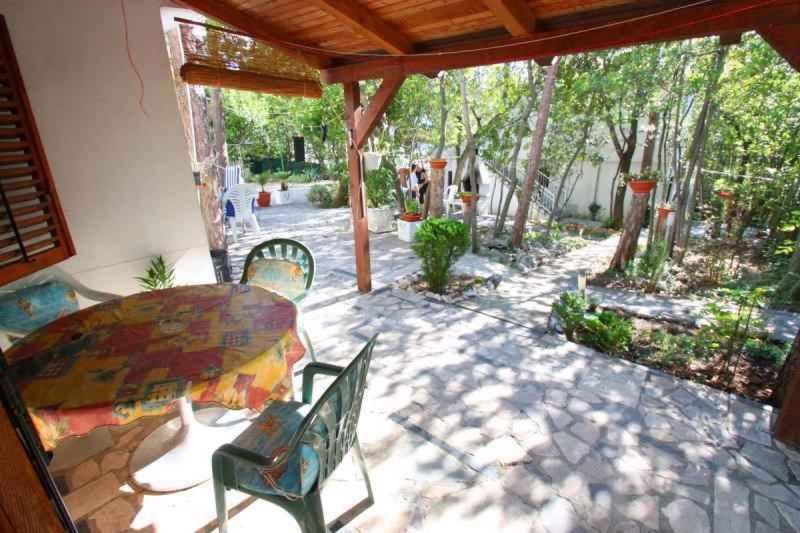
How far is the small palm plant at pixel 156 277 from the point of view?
312 centimetres

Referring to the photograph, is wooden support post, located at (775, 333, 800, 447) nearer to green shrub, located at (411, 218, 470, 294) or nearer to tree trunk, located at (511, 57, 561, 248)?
green shrub, located at (411, 218, 470, 294)

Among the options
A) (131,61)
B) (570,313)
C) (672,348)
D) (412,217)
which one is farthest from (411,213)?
(131,61)

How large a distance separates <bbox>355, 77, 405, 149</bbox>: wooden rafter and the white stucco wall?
5.18ft

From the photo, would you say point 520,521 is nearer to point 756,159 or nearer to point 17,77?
point 17,77

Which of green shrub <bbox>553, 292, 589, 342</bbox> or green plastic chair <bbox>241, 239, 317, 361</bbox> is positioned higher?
green plastic chair <bbox>241, 239, 317, 361</bbox>

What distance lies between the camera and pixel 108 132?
9.46 feet

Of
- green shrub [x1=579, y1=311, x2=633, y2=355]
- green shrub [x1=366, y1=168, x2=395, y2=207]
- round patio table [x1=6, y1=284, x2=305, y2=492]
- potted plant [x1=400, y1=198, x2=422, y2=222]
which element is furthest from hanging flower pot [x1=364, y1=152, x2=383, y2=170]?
round patio table [x1=6, y1=284, x2=305, y2=492]

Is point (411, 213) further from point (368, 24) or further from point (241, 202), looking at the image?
point (368, 24)

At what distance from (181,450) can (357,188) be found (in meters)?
2.85

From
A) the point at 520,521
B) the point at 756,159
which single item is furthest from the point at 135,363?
the point at 756,159

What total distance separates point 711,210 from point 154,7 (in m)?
8.42

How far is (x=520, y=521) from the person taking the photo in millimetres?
1744

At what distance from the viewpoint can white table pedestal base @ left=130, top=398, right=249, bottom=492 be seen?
6.44 feet

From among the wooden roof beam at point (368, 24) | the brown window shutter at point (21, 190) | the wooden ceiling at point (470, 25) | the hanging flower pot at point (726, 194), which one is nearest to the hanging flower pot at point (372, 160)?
the wooden ceiling at point (470, 25)
